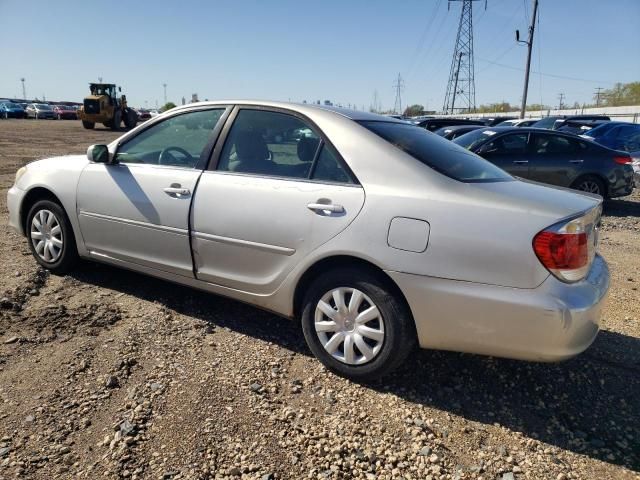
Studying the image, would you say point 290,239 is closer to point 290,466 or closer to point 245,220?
point 245,220

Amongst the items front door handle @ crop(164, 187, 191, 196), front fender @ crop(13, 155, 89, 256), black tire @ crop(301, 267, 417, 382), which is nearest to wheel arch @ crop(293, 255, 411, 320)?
black tire @ crop(301, 267, 417, 382)

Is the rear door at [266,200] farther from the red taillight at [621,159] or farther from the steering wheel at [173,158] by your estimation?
the red taillight at [621,159]

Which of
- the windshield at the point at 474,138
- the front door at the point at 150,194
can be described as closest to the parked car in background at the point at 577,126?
the windshield at the point at 474,138

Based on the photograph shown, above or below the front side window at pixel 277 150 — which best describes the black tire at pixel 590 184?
below

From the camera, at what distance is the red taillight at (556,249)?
2.39m

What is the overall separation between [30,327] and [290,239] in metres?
1.99

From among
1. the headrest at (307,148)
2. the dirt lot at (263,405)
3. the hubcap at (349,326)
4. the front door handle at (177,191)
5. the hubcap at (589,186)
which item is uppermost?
the headrest at (307,148)

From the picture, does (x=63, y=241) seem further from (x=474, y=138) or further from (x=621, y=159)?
(x=621, y=159)

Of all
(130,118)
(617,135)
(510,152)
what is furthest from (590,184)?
(130,118)

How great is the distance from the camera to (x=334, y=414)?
104 inches

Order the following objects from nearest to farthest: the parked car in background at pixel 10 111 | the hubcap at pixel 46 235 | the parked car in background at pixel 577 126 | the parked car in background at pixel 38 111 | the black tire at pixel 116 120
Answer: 1. the hubcap at pixel 46 235
2. the parked car in background at pixel 577 126
3. the black tire at pixel 116 120
4. the parked car in background at pixel 10 111
5. the parked car in background at pixel 38 111

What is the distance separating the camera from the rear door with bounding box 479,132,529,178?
8.43 metres

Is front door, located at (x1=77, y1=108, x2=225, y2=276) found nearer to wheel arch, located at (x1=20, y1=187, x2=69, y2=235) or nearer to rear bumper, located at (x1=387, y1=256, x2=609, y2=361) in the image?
wheel arch, located at (x1=20, y1=187, x2=69, y2=235)

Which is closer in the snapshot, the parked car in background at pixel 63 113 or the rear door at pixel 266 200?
the rear door at pixel 266 200
